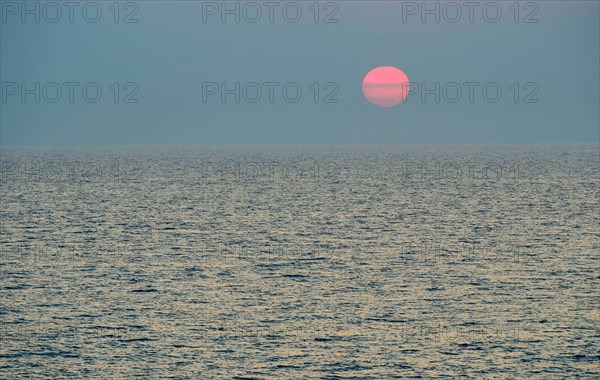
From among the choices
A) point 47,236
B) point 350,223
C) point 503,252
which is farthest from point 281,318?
point 350,223

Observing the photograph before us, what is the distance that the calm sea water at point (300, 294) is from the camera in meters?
27.4

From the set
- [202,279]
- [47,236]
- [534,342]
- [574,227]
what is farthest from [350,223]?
[534,342]

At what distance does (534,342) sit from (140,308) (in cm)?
1550

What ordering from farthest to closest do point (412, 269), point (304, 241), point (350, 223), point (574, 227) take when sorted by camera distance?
point (350, 223) < point (574, 227) < point (304, 241) < point (412, 269)

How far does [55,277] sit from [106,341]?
1404 cm

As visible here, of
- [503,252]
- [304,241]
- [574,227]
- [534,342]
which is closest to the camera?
[534,342]

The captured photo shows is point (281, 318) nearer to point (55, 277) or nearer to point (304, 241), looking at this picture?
point (55, 277)

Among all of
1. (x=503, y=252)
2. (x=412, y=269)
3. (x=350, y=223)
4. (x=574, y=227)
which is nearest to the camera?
(x=412, y=269)

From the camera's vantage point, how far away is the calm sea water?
→ 2742cm

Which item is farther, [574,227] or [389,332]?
[574,227]

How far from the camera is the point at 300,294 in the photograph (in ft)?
125

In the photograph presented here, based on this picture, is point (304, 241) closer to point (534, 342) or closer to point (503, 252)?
point (503, 252)

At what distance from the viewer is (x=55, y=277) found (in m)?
42.6

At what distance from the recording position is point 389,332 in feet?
101
